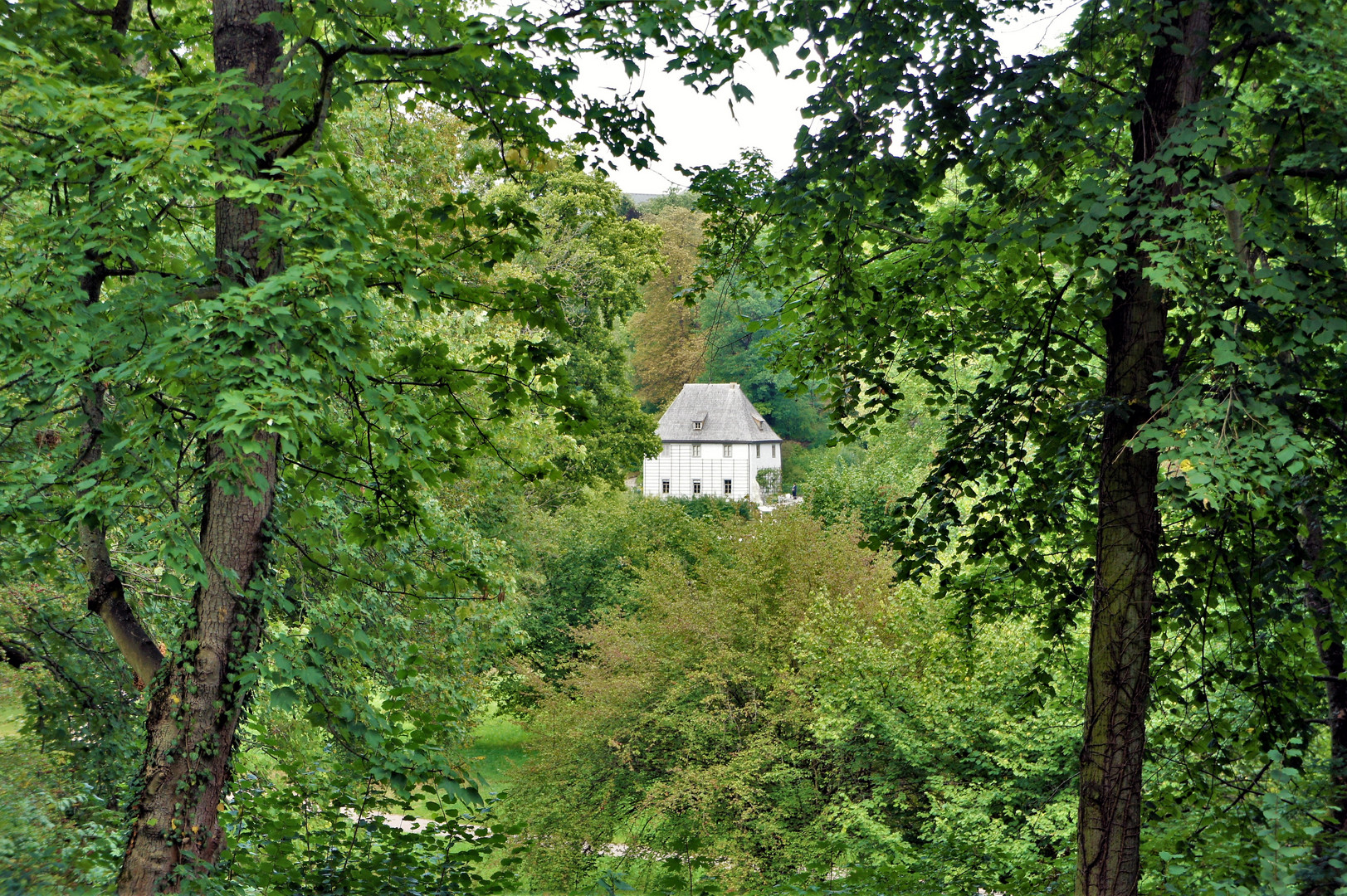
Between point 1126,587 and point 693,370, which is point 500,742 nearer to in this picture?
point 693,370

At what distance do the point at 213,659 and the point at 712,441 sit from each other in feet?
140

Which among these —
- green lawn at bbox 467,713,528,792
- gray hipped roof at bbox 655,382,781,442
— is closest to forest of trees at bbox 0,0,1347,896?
green lawn at bbox 467,713,528,792

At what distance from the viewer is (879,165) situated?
4723 mm

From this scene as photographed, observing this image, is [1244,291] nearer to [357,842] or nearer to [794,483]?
[357,842]

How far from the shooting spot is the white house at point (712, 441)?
154 ft

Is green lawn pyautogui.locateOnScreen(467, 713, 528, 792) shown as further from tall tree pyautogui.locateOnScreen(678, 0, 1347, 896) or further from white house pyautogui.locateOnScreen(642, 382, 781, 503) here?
white house pyautogui.locateOnScreen(642, 382, 781, 503)

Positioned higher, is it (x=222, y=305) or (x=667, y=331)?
(x=667, y=331)

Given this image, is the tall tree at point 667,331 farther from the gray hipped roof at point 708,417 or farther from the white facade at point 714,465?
the white facade at point 714,465

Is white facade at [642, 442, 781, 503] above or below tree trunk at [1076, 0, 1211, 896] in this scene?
above

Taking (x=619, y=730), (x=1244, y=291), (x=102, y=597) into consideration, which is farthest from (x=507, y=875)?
(x=619, y=730)

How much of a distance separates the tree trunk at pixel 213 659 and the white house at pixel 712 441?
41421 mm

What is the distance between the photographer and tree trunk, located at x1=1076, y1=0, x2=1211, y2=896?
176 inches

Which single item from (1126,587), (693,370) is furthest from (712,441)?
(1126,587)

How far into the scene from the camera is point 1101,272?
475 cm
